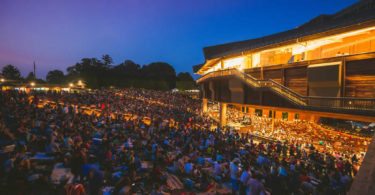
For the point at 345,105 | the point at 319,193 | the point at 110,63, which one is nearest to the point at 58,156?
the point at 319,193

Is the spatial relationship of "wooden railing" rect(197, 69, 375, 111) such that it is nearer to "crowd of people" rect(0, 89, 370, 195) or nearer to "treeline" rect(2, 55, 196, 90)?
"crowd of people" rect(0, 89, 370, 195)

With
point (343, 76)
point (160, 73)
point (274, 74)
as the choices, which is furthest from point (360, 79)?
point (160, 73)

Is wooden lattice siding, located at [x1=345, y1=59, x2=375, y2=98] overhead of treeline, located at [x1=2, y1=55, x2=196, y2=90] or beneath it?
A: beneath

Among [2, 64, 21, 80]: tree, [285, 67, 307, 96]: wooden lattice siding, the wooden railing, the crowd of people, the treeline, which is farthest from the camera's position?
[2, 64, 21, 80]: tree

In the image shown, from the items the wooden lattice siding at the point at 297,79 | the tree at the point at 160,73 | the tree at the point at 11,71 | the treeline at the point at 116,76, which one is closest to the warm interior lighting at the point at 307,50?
the wooden lattice siding at the point at 297,79

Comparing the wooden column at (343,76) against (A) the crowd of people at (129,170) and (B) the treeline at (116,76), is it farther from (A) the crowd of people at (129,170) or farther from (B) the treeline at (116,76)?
(B) the treeline at (116,76)

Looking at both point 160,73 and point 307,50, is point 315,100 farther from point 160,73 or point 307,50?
point 160,73

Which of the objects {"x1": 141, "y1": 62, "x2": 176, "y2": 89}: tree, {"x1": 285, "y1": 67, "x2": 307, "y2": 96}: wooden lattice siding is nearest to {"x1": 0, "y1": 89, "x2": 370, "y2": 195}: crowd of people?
{"x1": 285, "y1": 67, "x2": 307, "y2": 96}: wooden lattice siding

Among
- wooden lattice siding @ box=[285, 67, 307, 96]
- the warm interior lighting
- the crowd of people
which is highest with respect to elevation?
the warm interior lighting

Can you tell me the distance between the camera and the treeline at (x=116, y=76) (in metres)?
69.8

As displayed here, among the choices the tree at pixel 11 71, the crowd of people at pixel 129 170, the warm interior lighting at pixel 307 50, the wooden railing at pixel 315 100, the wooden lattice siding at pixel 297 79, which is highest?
the tree at pixel 11 71

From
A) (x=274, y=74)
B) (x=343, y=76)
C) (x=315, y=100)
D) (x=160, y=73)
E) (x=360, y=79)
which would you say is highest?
(x=160, y=73)

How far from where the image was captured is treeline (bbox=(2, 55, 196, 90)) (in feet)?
→ 229

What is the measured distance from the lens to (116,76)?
7562cm
